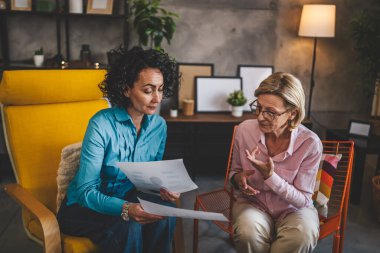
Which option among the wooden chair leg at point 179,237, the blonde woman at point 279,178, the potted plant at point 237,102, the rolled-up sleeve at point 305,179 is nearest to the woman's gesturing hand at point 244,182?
the blonde woman at point 279,178

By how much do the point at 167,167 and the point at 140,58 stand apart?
53cm

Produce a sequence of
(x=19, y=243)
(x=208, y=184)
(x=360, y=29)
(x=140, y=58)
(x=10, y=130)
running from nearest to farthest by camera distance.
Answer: (x=140, y=58)
(x=10, y=130)
(x=19, y=243)
(x=360, y=29)
(x=208, y=184)

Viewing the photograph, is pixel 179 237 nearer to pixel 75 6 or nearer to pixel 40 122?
pixel 40 122

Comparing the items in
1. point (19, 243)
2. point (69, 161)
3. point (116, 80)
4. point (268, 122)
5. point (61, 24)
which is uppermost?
point (61, 24)

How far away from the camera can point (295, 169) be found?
1810mm

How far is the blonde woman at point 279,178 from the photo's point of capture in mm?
1719

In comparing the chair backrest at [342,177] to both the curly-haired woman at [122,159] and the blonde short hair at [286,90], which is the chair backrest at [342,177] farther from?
the curly-haired woman at [122,159]

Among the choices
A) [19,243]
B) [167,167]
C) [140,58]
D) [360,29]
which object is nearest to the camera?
[167,167]

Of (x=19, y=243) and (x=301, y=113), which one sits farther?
(x=19, y=243)

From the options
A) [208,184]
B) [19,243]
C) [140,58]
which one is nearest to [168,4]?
[208,184]

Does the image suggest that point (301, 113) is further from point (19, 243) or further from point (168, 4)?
point (168, 4)

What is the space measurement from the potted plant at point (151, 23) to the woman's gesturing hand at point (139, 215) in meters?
2.03

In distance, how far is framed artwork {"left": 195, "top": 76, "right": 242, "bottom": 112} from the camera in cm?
370

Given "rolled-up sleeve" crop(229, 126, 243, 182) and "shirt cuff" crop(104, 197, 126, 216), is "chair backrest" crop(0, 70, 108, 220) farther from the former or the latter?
"rolled-up sleeve" crop(229, 126, 243, 182)
